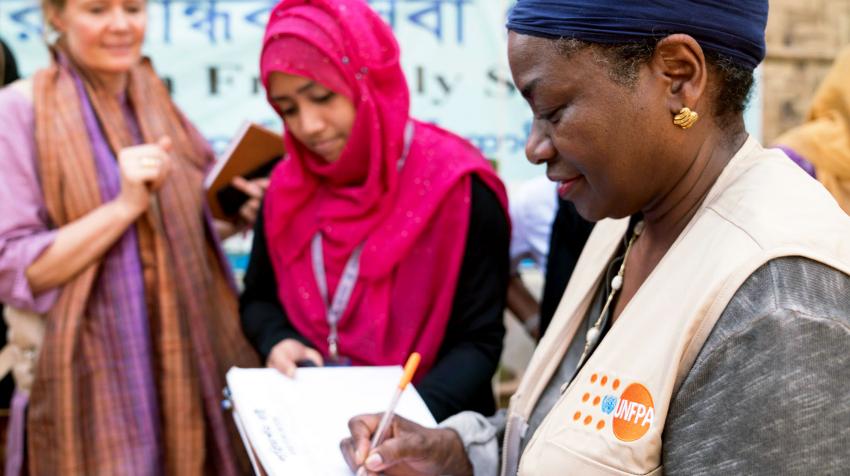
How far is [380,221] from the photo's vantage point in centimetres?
220

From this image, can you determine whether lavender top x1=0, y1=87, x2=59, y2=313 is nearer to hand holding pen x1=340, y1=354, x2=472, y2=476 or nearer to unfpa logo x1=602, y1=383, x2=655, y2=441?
hand holding pen x1=340, y1=354, x2=472, y2=476

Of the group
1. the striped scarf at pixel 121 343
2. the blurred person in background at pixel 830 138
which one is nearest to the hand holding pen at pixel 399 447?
the striped scarf at pixel 121 343

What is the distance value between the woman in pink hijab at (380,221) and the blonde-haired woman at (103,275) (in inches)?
16.4

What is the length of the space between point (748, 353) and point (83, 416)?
76.1 inches

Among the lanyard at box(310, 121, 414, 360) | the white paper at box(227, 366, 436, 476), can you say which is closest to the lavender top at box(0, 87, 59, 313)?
the lanyard at box(310, 121, 414, 360)

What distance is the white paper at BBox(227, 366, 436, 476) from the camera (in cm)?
147

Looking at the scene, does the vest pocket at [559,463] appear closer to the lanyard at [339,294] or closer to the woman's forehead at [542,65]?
the woman's forehead at [542,65]

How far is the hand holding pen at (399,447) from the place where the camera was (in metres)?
1.43

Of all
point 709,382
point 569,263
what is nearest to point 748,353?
point 709,382

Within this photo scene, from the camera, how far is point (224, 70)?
3.32 meters

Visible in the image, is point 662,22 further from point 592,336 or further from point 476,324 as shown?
point 476,324

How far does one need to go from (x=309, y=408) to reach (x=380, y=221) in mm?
613

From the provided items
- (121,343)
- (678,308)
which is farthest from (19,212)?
(678,308)

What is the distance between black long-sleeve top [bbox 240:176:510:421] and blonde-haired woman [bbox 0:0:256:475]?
398 millimetres
